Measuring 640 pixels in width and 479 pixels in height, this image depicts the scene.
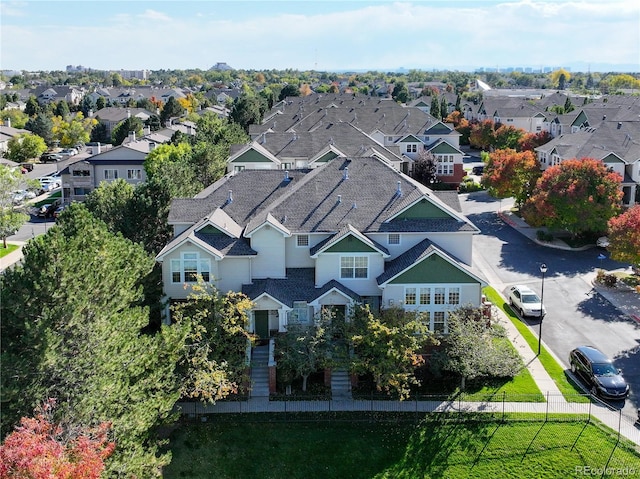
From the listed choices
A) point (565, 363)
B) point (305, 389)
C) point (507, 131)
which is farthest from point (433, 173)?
point (305, 389)

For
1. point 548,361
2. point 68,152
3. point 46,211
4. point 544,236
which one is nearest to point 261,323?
point 548,361

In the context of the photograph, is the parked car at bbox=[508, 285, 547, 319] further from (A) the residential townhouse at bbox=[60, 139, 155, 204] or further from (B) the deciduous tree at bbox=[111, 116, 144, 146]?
(B) the deciduous tree at bbox=[111, 116, 144, 146]

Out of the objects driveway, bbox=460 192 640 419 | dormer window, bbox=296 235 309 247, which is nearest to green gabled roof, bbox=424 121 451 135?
driveway, bbox=460 192 640 419

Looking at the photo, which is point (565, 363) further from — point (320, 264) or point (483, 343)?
point (320, 264)

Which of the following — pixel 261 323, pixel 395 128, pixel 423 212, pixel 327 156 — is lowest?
pixel 261 323

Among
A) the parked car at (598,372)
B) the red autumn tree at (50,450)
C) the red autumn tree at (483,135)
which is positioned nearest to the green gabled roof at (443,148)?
the red autumn tree at (483,135)

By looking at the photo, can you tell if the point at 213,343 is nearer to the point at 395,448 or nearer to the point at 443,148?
the point at 395,448

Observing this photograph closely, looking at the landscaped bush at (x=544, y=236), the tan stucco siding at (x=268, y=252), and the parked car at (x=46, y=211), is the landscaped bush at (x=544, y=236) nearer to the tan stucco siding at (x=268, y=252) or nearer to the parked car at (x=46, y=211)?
the tan stucco siding at (x=268, y=252)
